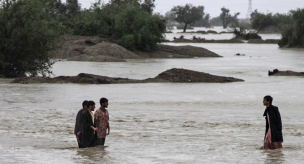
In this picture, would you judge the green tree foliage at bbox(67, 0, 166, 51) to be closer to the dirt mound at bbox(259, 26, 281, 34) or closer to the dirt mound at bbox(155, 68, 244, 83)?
the dirt mound at bbox(155, 68, 244, 83)

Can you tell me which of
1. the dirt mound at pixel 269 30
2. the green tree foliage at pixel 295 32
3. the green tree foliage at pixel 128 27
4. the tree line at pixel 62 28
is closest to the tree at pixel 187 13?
the dirt mound at pixel 269 30

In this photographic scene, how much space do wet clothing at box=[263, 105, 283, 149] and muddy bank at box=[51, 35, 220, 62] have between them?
3614cm

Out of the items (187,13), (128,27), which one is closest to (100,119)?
(128,27)

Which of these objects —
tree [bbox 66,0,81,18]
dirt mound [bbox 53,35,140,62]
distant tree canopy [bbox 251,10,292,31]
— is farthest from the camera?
distant tree canopy [bbox 251,10,292,31]

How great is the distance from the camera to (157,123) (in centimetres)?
1573

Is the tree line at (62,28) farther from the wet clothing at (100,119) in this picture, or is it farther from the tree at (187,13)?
the tree at (187,13)

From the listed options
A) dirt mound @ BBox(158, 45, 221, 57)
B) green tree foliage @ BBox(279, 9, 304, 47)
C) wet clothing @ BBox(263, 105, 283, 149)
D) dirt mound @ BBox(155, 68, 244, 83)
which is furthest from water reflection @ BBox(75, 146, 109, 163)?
green tree foliage @ BBox(279, 9, 304, 47)

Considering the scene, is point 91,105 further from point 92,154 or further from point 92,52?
point 92,52

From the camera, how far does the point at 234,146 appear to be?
12.0 metres

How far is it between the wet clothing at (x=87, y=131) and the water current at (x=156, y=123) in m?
0.14

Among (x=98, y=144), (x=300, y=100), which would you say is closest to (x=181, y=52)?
(x=300, y=100)

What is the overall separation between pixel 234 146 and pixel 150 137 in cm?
221

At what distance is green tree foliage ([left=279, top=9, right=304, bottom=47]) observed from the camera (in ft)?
253

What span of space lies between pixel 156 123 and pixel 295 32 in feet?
219
